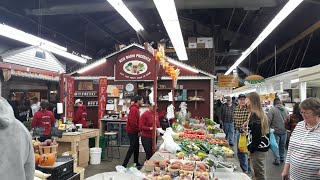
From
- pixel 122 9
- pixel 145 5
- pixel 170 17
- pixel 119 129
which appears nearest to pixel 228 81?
pixel 119 129

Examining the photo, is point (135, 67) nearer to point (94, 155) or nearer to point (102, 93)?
point (102, 93)

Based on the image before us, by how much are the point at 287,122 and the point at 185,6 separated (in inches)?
171

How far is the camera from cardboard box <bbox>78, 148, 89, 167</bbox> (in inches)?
318

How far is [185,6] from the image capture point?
372 inches

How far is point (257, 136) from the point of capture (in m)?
4.75

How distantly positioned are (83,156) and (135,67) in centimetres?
467

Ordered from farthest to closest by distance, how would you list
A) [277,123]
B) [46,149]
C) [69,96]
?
[69,96] < [277,123] < [46,149]

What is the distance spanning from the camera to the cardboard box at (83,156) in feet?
26.5

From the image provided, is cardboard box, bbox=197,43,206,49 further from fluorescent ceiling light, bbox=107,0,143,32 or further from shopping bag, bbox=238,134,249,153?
shopping bag, bbox=238,134,249,153

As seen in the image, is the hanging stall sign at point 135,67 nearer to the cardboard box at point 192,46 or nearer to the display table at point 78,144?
the cardboard box at point 192,46

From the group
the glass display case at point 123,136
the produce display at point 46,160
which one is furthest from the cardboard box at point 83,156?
the produce display at point 46,160

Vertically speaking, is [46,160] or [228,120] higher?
[46,160]

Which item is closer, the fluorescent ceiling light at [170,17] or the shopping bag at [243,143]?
the shopping bag at [243,143]

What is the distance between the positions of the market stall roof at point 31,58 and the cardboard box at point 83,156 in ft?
17.2
